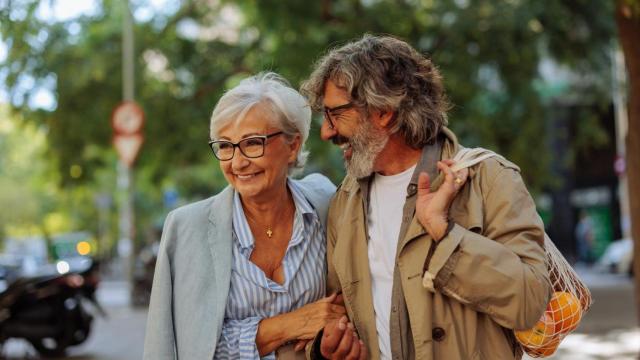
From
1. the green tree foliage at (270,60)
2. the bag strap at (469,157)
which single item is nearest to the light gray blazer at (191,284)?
the bag strap at (469,157)

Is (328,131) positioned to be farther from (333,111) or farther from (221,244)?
(221,244)

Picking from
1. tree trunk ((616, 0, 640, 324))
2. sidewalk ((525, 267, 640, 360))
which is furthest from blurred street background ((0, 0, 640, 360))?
tree trunk ((616, 0, 640, 324))

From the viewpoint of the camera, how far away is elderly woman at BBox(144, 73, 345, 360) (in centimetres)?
Answer: 305

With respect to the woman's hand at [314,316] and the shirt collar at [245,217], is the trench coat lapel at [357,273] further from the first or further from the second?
the shirt collar at [245,217]

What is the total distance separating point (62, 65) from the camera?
1535 cm

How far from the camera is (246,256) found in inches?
126

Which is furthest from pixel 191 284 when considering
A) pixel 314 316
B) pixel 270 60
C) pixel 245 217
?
pixel 270 60

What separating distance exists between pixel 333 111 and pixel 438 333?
2.79 ft

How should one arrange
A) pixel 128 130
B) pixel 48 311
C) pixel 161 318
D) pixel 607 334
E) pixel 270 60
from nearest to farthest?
pixel 161 318 < pixel 48 311 < pixel 607 334 < pixel 270 60 < pixel 128 130

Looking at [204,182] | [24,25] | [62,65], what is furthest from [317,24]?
[204,182]

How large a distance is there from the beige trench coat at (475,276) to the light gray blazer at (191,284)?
1.54ft

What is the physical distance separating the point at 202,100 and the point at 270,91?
13.5 metres

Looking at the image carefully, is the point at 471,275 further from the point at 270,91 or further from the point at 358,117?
the point at 270,91

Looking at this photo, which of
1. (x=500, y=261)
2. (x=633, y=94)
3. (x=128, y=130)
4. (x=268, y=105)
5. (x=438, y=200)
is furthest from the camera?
(x=128, y=130)
